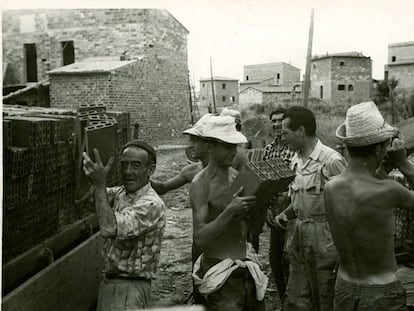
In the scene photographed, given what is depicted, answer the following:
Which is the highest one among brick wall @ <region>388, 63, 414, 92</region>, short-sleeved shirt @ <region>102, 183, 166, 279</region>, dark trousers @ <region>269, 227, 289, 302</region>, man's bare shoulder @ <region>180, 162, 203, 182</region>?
brick wall @ <region>388, 63, 414, 92</region>

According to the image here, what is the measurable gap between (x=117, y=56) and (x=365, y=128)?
15941 millimetres

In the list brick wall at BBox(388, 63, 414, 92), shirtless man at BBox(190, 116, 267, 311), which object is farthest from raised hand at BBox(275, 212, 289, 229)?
brick wall at BBox(388, 63, 414, 92)

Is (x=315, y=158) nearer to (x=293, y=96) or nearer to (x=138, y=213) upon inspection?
(x=138, y=213)

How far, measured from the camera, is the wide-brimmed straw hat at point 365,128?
2.33m

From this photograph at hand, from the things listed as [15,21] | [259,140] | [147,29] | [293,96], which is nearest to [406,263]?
[259,140]

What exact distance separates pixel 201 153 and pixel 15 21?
1912 centimetres

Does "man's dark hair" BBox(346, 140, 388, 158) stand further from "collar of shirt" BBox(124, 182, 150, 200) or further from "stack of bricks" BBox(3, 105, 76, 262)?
"stack of bricks" BBox(3, 105, 76, 262)

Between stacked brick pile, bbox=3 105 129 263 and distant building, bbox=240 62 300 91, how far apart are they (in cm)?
4415

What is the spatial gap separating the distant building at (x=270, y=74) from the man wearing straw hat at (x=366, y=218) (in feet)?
148

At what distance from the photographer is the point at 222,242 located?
2.65m

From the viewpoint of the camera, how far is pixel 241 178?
96.0 inches

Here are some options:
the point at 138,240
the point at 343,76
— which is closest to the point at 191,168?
the point at 138,240

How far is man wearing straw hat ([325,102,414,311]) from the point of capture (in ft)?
7.43

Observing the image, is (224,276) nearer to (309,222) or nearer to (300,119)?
(309,222)
